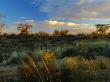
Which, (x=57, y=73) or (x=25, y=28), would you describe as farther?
(x=25, y=28)

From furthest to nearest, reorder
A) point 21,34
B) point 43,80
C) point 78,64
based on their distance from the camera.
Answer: point 21,34, point 78,64, point 43,80

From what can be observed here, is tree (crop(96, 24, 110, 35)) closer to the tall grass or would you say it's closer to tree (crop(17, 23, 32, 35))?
tree (crop(17, 23, 32, 35))

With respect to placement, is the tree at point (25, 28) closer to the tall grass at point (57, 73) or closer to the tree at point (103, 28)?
the tree at point (103, 28)

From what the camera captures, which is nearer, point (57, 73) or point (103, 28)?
point (57, 73)

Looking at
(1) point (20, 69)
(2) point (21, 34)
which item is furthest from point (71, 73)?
(2) point (21, 34)

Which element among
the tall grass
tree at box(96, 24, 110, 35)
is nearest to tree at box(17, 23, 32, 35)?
tree at box(96, 24, 110, 35)

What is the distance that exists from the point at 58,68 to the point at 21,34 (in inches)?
2498

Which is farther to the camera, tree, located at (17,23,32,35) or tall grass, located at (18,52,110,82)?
tree, located at (17,23,32,35)

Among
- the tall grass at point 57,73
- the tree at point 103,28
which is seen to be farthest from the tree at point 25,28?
the tall grass at point 57,73

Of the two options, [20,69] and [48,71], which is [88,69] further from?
[20,69]

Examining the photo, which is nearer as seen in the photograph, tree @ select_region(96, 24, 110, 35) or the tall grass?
the tall grass

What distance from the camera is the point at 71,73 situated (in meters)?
10.9

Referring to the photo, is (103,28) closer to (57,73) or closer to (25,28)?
(25,28)

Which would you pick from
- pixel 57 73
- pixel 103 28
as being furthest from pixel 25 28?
pixel 57 73
